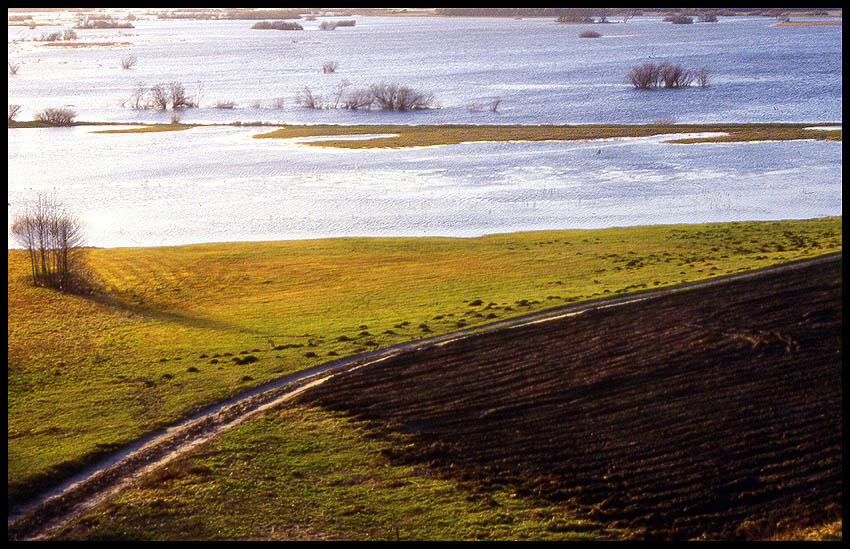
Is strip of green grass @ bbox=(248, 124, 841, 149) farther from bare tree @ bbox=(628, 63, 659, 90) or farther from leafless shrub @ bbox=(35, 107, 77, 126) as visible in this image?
bare tree @ bbox=(628, 63, 659, 90)

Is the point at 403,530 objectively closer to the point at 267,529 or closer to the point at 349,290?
the point at 267,529

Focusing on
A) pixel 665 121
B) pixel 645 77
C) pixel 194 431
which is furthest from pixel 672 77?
pixel 194 431

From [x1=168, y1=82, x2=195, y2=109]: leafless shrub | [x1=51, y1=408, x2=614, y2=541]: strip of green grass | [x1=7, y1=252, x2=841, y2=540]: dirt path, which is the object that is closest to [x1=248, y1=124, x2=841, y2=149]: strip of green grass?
[x1=168, y1=82, x2=195, y2=109]: leafless shrub

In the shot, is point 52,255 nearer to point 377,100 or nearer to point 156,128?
point 156,128

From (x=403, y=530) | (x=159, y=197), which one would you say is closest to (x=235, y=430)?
(x=403, y=530)

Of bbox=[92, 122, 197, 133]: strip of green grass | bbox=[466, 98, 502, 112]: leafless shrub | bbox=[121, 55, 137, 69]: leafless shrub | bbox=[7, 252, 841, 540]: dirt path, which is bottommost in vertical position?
bbox=[7, 252, 841, 540]: dirt path
